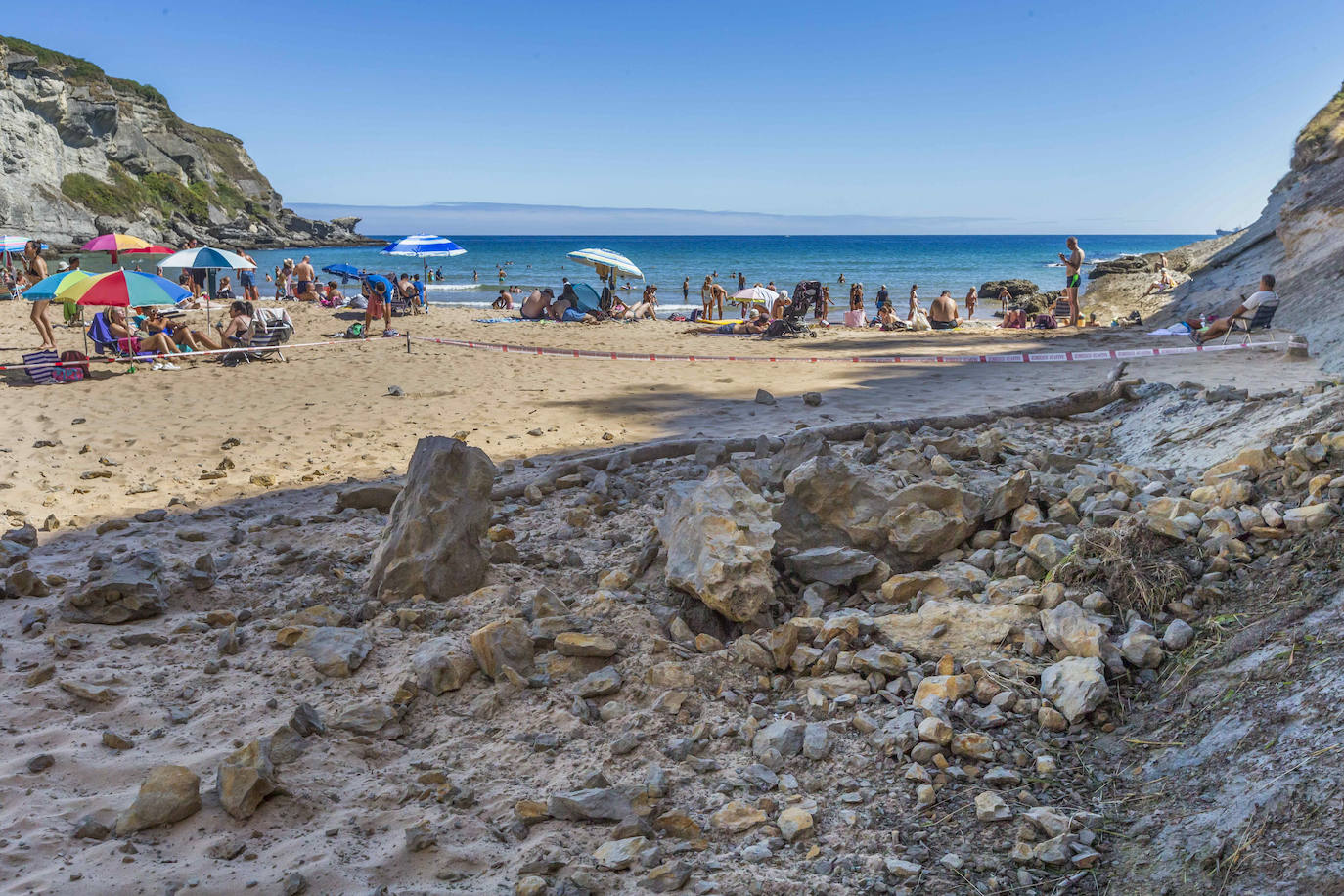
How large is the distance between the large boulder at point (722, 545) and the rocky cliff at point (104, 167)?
64.7 m

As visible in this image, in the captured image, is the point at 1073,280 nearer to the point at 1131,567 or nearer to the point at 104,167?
the point at 1131,567

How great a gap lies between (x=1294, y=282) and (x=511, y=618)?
14945 millimetres

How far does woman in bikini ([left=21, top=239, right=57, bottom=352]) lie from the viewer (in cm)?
1317

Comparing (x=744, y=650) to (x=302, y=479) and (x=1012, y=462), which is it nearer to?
(x=1012, y=462)

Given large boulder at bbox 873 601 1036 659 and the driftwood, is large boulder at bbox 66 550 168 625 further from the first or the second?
large boulder at bbox 873 601 1036 659

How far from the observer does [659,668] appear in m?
3.70

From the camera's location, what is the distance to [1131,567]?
146 inches

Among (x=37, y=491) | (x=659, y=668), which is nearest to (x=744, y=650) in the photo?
(x=659, y=668)

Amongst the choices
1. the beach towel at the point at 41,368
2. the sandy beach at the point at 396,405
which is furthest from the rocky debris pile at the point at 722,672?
the beach towel at the point at 41,368

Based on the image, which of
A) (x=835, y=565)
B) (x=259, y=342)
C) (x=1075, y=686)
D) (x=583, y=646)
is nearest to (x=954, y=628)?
(x=1075, y=686)

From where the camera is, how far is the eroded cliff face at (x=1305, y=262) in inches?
472

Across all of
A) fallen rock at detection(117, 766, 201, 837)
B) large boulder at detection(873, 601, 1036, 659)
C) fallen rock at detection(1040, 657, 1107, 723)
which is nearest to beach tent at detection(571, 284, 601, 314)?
large boulder at detection(873, 601, 1036, 659)

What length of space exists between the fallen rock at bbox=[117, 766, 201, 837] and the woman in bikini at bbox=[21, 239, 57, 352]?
36.9 feet

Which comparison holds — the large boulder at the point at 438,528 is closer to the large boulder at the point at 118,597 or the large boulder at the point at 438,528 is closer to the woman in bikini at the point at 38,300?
the large boulder at the point at 118,597
